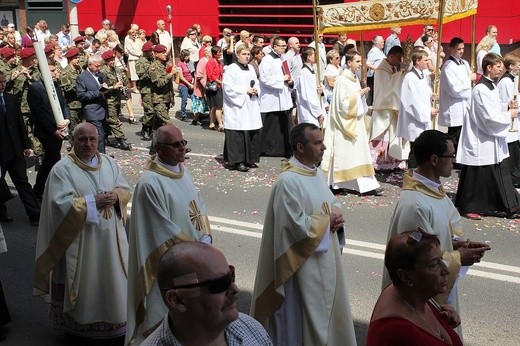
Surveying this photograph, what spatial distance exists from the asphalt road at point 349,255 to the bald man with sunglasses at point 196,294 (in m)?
3.49

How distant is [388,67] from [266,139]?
2662 mm

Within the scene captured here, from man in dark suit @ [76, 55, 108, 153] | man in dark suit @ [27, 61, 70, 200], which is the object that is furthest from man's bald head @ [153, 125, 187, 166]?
man in dark suit @ [76, 55, 108, 153]

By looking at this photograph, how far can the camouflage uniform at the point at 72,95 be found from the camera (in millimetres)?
11875

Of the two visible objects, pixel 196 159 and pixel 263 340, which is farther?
pixel 196 159

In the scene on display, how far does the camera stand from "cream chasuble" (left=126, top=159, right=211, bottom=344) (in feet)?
16.8

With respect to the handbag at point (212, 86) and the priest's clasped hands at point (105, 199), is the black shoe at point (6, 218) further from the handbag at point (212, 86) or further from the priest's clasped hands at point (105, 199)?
the handbag at point (212, 86)

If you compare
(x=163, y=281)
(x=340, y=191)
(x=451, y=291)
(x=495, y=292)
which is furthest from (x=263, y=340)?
(x=340, y=191)

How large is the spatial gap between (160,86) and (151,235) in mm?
8267

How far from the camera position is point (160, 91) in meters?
13.2

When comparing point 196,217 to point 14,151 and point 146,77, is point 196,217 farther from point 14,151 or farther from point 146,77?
point 146,77

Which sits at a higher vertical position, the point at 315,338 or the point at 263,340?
the point at 263,340

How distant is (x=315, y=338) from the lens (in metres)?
4.94

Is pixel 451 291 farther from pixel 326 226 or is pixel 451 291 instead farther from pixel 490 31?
pixel 490 31

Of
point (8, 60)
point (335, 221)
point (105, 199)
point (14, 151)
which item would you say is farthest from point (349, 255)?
point (8, 60)
